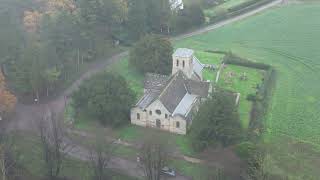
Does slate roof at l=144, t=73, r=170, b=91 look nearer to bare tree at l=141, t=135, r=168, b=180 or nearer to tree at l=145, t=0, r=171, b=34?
bare tree at l=141, t=135, r=168, b=180

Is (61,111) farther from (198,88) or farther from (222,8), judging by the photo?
(222,8)

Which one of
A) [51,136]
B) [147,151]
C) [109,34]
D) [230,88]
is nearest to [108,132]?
[51,136]

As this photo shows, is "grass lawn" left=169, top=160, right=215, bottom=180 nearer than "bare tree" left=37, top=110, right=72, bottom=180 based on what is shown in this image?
No

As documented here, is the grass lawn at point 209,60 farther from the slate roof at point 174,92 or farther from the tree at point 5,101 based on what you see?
the tree at point 5,101

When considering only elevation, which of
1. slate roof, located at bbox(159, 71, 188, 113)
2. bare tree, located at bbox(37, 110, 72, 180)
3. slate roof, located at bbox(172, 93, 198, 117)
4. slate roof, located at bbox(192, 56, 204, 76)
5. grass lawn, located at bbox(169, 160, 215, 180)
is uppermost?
slate roof, located at bbox(192, 56, 204, 76)

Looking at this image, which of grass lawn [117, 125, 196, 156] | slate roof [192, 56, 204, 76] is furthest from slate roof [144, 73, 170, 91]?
grass lawn [117, 125, 196, 156]

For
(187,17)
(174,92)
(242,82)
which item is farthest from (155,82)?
(187,17)

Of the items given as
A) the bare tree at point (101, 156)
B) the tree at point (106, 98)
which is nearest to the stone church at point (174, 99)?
the tree at point (106, 98)
